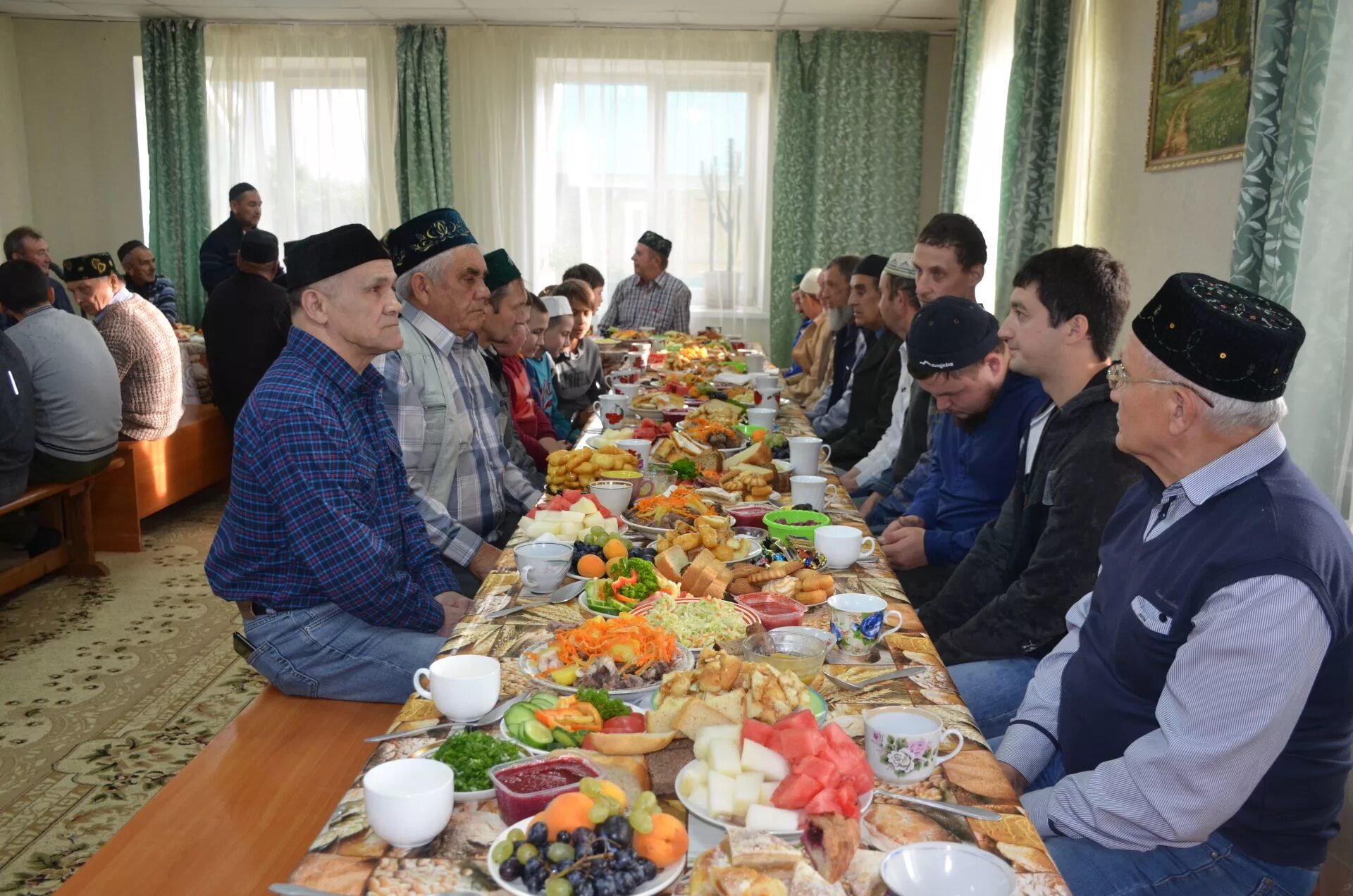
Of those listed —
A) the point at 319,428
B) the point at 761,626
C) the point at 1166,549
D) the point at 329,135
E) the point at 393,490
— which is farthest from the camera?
the point at 329,135

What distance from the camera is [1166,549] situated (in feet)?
5.19

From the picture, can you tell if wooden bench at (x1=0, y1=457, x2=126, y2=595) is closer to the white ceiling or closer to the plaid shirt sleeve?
the plaid shirt sleeve

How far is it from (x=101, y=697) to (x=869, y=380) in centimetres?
334

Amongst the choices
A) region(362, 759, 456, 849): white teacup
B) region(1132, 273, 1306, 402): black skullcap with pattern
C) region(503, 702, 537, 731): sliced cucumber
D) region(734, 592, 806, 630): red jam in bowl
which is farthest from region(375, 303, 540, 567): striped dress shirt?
region(1132, 273, 1306, 402): black skullcap with pattern

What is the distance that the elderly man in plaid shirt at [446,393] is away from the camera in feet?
9.64

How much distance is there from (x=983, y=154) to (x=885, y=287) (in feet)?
12.5

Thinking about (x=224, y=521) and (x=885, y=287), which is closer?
(x=224, y=521)

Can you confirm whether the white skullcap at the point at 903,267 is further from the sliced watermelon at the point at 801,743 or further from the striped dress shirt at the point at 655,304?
the striped dress shirt at the point at 655,304

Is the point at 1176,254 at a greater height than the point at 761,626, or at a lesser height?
greater

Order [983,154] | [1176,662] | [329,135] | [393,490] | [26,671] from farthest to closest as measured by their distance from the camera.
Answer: [329,135]
[983,154]
[26,671]
[393,490]
[1176,662]

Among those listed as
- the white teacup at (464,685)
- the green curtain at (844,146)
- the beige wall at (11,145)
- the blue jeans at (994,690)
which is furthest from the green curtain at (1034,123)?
the beige wall at (11,145)

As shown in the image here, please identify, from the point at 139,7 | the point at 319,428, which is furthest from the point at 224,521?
the point at 139,7

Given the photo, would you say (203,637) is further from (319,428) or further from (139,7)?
(139,7)

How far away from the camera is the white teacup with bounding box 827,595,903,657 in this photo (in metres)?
1.70
